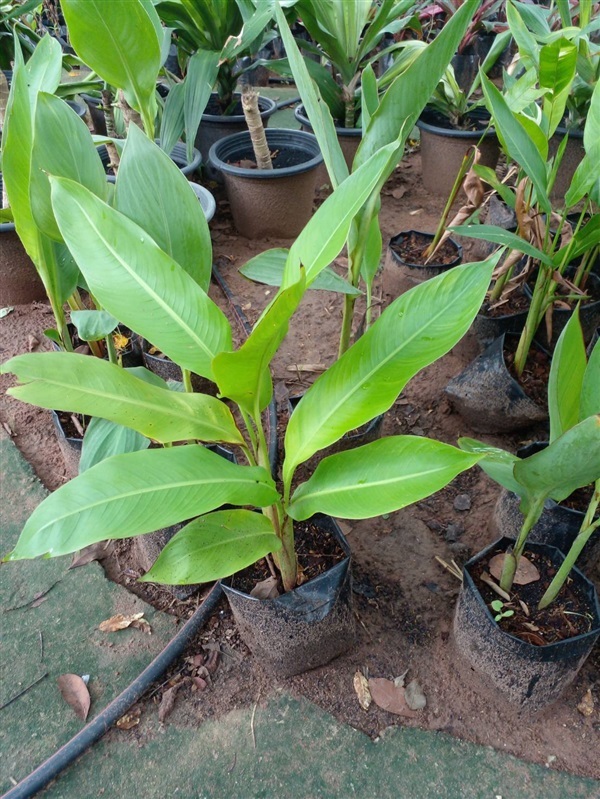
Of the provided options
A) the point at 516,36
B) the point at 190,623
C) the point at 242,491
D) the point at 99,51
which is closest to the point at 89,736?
the point at 190,623

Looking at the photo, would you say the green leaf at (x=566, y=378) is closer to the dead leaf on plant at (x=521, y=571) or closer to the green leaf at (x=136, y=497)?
the dead leaf on plant at (x=521, y=571)

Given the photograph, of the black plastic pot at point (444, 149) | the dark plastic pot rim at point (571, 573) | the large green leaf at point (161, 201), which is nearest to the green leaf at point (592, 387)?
the dark plastic pot rim at point (571, 573)

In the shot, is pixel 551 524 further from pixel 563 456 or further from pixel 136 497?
pixel 136 497

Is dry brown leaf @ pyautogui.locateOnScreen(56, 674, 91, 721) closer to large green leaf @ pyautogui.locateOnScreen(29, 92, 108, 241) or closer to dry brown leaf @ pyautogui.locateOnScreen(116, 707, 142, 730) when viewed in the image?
dry brown leaf @ pyautogui.locateOnScreen(116, 707, 142, 730)

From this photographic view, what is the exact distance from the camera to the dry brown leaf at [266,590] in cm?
103

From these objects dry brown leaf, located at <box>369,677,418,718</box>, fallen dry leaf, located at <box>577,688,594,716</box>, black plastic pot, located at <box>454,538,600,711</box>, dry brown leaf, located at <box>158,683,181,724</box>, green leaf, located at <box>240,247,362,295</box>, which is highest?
green leaf, located at <box>240,247,362,295</box>

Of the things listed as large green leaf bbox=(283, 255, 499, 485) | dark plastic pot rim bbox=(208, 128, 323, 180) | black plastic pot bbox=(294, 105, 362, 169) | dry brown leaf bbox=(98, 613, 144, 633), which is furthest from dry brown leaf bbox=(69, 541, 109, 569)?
black plastic pot bbox=(294, 105, 362, 169)

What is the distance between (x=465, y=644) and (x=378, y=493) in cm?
54

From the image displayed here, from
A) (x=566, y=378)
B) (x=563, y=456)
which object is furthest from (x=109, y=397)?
(x=566, y=378)

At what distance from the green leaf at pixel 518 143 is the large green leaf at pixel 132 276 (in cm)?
72

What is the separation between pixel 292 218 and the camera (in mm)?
2320

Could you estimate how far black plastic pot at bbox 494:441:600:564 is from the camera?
1.18 metres

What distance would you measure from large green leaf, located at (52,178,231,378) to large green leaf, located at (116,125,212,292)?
119 millimetres

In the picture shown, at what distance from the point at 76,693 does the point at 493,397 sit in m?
1.17
